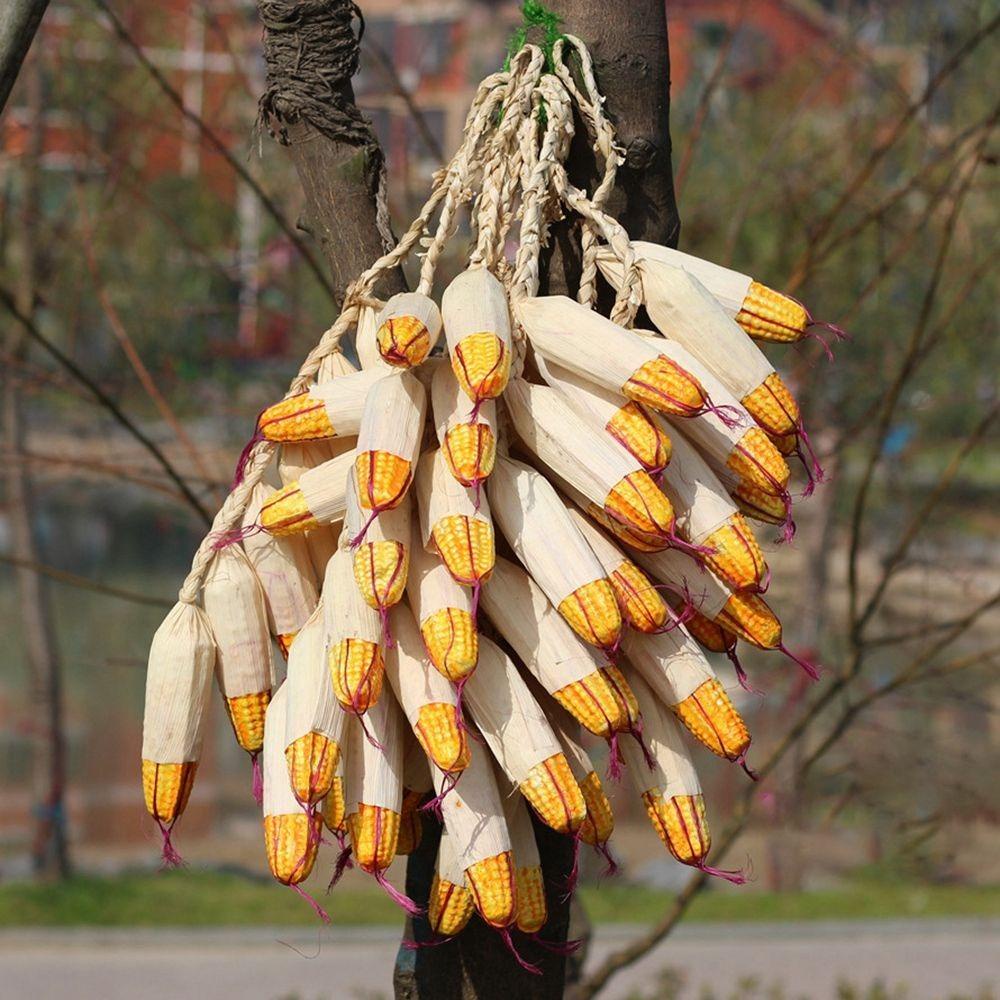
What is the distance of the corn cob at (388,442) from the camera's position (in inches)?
54.9

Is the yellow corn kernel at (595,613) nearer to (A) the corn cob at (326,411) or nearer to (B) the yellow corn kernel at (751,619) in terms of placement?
(B) the yellow corn kernel at (751,619)

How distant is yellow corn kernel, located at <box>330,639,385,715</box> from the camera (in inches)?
54.9

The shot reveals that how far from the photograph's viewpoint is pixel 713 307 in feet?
4.97

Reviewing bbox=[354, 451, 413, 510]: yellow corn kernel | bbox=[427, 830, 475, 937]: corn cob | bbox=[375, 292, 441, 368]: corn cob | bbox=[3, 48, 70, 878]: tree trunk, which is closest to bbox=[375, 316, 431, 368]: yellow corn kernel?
bbox=[375, 292, 441, 368]: corn cob

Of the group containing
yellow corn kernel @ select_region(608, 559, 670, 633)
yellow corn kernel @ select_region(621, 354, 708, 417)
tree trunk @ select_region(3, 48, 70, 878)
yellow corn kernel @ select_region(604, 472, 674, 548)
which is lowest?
tree trunk @ select_region(3, 48, 70, 878)

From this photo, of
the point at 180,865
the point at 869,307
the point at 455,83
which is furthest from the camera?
the point at 455,83

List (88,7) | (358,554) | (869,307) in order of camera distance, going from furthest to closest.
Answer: (869,307), (88,7), (358,554)

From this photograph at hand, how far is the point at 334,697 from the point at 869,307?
6.27 meters

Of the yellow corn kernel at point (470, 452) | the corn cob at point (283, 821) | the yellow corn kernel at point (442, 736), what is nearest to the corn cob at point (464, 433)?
the yellow corn kernel at point (470, 452)

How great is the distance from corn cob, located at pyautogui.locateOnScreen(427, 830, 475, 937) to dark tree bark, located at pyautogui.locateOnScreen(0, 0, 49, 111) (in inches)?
42.6

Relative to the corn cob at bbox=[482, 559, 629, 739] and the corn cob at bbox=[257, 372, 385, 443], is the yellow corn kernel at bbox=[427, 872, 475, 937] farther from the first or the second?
the corn cob at bbox=[257, 372, 385, 443]

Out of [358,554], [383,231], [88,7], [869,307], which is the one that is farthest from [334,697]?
[869,307]

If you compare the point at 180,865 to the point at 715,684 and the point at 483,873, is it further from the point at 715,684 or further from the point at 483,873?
the point at 715,684

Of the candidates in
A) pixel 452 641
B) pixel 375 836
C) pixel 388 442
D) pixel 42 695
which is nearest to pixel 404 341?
pixel 388 442
